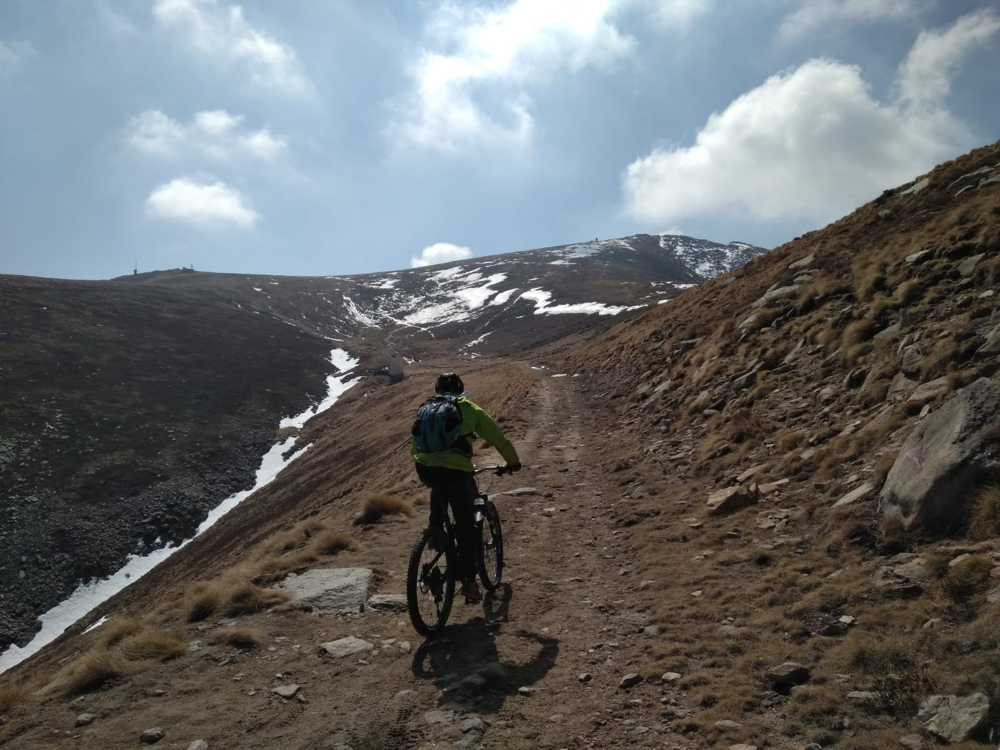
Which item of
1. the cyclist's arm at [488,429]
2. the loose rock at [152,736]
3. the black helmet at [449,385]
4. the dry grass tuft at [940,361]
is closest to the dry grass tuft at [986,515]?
the dry grass tuft at [940,361]

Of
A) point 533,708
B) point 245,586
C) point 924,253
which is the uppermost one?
point 924,253

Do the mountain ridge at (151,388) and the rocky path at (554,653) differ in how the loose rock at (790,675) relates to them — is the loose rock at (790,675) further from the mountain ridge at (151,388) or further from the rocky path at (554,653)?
the mountain ridge at (151,388)

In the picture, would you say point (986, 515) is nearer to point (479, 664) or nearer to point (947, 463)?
point (947, 463)

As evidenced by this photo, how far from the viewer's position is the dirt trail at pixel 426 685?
4.96 m

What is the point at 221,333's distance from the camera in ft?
327

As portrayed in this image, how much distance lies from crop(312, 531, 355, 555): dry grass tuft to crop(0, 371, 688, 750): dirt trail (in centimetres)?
181

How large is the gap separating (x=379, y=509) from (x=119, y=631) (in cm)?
568

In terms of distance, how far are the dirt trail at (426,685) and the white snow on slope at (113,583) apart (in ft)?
112

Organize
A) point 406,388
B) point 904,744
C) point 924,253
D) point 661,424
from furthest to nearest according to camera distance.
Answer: point 406,388 < point 661,424 < point 924,253 < point 904,744

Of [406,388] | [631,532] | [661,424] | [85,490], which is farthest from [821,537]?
[85,490]

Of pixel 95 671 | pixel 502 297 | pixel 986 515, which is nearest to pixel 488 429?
pixel 95 671

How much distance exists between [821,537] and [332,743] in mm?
6055

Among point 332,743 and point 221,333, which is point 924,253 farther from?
point 221,333

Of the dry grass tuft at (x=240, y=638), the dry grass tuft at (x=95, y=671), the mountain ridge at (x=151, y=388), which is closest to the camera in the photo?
the dry grass tuft at (x=95, y=671)
